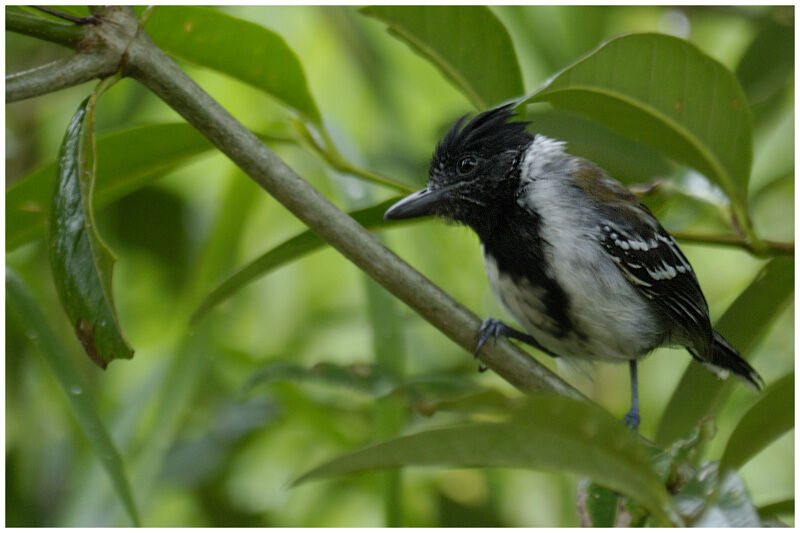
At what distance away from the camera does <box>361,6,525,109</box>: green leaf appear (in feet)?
5.70

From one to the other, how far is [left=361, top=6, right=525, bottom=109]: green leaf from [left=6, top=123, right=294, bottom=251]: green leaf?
1.24 feet

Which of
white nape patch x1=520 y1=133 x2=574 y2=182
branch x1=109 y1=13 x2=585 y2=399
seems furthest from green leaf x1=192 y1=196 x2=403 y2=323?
white nape patch x1=520 y1=133 x2=574 y2=182

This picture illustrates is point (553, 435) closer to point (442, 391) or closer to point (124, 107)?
point (442, 391)

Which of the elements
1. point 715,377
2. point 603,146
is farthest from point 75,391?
point 603,146

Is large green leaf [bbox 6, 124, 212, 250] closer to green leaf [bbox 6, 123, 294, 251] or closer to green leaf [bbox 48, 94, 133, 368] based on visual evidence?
green leaf [bbox 6, 123, 294, 251]

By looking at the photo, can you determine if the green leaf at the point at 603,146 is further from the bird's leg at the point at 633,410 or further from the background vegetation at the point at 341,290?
the bird's leg at the point at 633,410

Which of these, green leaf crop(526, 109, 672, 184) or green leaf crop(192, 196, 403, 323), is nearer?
green leaf crop(192, 196, 403, 323)

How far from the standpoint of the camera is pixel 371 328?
6.75 feet

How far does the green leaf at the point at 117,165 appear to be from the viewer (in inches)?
68.0

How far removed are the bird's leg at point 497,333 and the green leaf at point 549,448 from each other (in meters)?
0.42

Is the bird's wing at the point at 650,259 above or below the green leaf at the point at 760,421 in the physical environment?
below

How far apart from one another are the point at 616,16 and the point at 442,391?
1.85 m

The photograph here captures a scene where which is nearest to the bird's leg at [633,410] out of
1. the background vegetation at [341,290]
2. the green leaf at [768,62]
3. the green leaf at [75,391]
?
the background vegetation at [341,290]

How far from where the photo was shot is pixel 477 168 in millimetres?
2156
